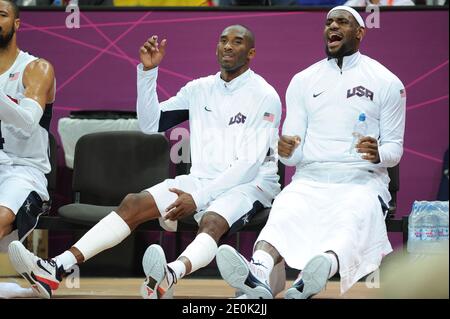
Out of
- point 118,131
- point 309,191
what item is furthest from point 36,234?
point 309,191

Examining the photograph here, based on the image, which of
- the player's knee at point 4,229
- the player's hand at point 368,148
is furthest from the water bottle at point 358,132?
the player's knee at point 4,229

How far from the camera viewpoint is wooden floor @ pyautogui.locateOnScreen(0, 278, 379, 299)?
4.65 m

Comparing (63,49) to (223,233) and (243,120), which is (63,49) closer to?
(243,120)

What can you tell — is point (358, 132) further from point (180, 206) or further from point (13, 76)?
point (13, 76)

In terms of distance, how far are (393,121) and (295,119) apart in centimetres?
53

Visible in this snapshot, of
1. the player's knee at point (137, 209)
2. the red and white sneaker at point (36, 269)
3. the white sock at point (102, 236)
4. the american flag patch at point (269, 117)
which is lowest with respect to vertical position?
the red and white sneaker at point (36, 269)

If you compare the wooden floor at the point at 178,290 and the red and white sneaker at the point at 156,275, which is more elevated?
the red and white sneaker at the point at 156,275

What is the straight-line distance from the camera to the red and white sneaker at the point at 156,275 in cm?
399

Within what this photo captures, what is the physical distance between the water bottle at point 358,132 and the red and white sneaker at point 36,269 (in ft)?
5.36

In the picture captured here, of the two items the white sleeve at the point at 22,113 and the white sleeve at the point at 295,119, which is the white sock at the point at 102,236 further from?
the white sleeve at the point at 295,119

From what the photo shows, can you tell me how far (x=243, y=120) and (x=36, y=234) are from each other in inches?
73.7

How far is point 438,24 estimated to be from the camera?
583cm

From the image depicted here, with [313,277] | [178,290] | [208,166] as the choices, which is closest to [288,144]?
[208,166]
